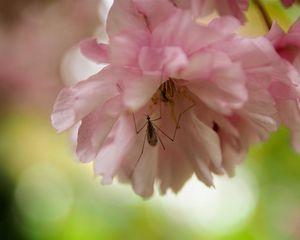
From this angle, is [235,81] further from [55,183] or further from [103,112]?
[55,183]

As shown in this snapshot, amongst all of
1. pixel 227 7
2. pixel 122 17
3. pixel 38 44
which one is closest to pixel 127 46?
pixel 122 17

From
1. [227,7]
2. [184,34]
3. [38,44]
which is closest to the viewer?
[184,34]

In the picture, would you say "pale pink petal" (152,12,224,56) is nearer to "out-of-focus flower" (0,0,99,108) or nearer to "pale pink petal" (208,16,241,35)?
"pale pink petal" (208,16,241,35)

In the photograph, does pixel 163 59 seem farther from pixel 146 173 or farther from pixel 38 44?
pixel 38 44

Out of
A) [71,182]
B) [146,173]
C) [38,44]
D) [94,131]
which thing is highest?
[94,131]

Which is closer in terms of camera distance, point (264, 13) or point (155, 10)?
point (155, 10)

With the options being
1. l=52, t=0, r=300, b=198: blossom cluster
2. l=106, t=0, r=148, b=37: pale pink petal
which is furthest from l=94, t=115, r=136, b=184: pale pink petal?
l=106, t=0, r=148, b=37: pale pink petal
